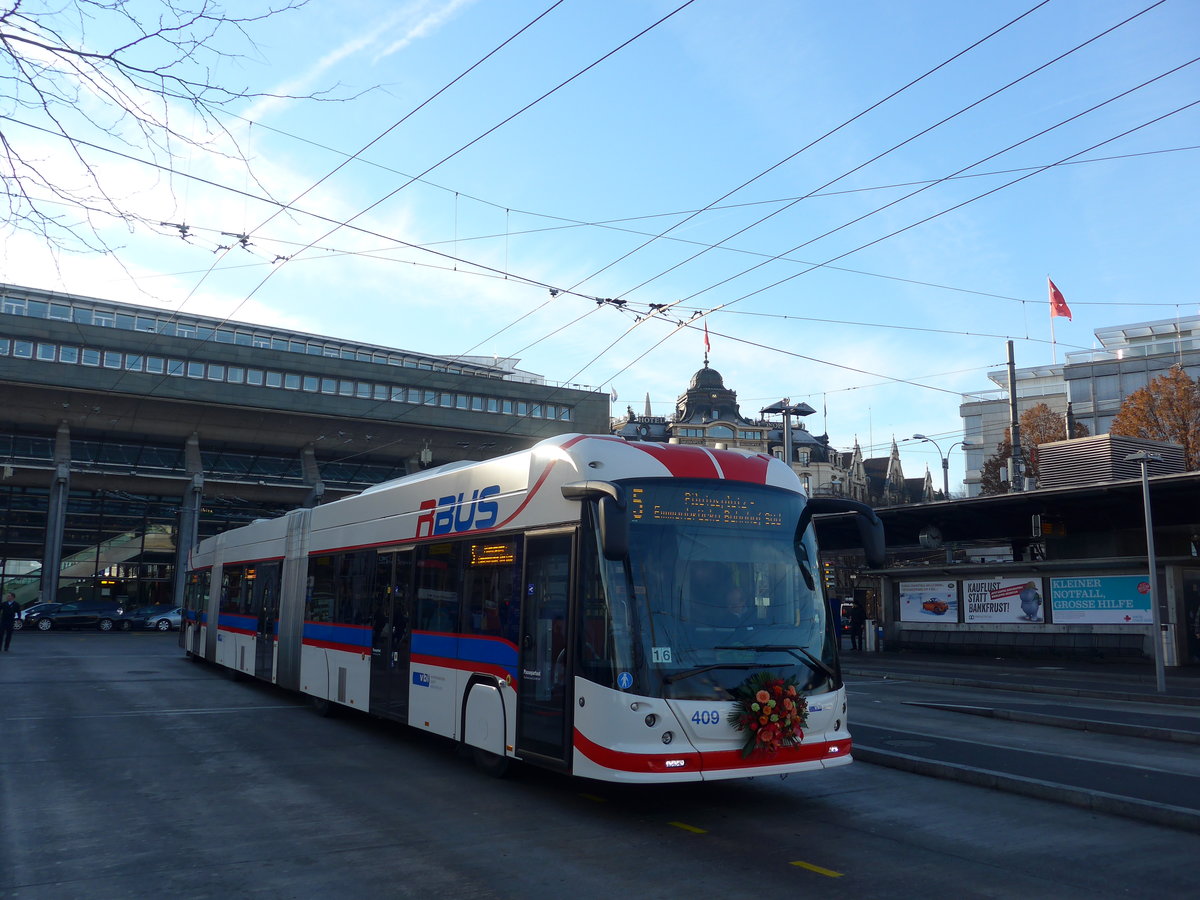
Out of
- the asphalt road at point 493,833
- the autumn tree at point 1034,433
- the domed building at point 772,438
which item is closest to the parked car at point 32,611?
the asphalt road at point 493,833

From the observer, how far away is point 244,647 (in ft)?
63.5

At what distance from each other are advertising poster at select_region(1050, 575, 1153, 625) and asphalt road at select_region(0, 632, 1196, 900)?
682 inches

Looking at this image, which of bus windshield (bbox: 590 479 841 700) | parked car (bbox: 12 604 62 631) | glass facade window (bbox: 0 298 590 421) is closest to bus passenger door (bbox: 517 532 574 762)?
bus windshield (bbox: 590 479 841 700)

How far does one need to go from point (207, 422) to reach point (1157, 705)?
47.2m

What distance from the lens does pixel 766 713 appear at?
7977 mm

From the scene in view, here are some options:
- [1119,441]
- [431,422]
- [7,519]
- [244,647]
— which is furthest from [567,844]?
[7,519]

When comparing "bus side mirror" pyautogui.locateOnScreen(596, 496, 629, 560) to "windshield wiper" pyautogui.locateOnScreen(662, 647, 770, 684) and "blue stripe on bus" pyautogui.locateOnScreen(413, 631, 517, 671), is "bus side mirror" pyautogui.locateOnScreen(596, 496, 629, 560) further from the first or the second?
"blue stripe on bus" pyautogui.locateOnScreen(413, 631, 517, 671)

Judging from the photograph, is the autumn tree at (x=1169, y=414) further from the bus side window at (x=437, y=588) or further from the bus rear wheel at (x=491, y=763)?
the bus rear wheel at (x=491, y=763)

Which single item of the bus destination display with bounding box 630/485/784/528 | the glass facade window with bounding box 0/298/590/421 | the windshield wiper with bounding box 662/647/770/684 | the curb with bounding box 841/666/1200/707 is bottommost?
the curb with bounding box 841/666/1200/707

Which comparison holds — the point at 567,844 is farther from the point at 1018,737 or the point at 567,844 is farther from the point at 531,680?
the point at 1018,737

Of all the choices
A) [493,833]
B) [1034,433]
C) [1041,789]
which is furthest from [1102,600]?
[1034,433]

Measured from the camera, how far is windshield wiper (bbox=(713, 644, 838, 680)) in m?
8.32

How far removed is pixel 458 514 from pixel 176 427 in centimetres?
4653

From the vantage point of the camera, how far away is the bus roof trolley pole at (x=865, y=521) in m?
8.90
